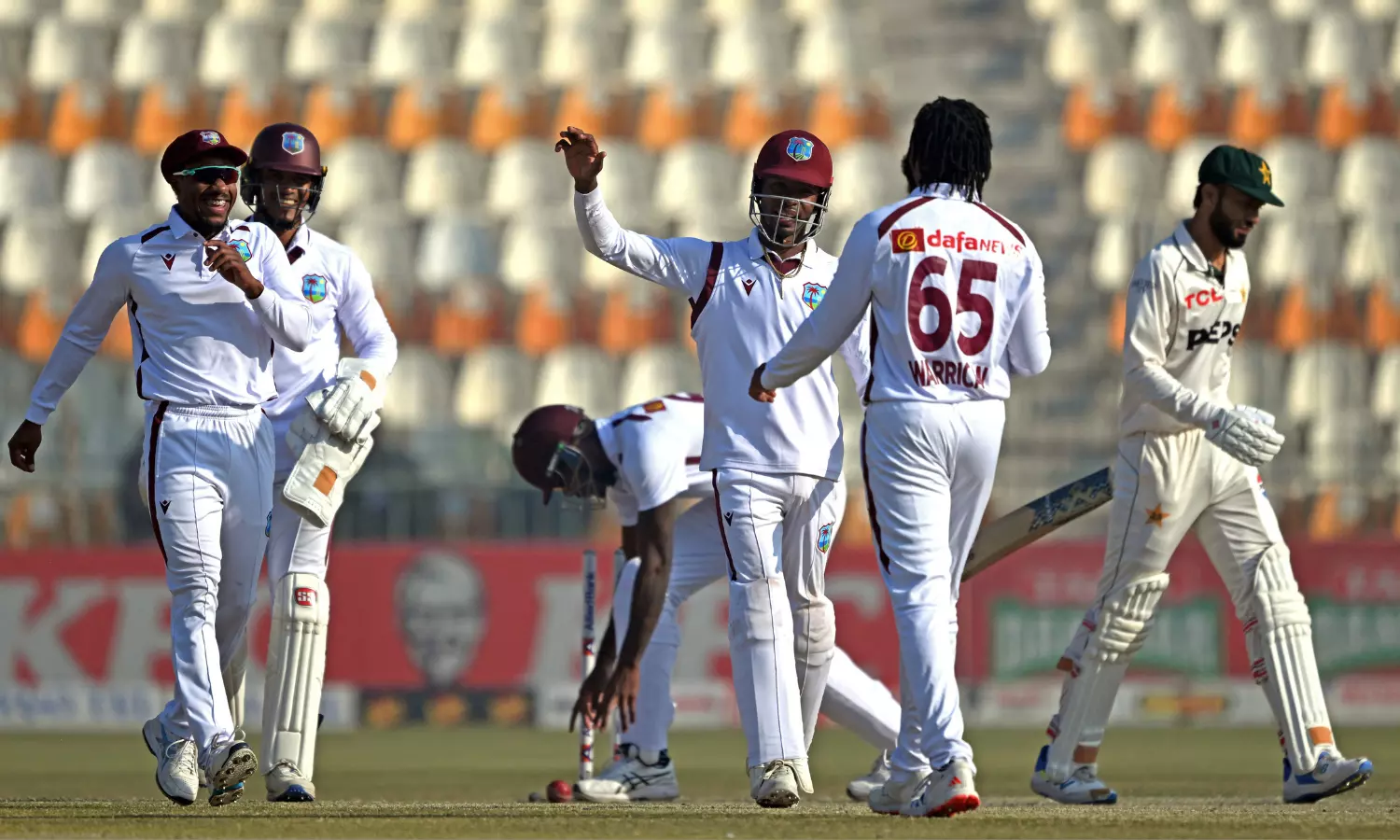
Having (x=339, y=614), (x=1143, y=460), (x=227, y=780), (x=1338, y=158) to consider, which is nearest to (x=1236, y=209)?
(x=1143, y=460)

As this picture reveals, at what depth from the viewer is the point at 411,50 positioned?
22.4 m

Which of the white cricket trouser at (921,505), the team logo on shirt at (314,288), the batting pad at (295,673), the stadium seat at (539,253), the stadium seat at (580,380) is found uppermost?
the stadium seat at (539,253)

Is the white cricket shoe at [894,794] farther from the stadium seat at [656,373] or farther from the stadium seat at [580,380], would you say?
the stadium seat at [580,380]

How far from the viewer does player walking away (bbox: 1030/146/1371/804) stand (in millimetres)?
7352

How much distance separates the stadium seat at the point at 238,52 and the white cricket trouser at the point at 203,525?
51.5 ft

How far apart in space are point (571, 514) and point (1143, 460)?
8217 mm

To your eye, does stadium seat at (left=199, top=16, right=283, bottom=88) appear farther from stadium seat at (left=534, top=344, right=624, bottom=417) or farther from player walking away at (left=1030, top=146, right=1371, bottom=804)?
player walking away at (left=1030, top=146, right=1371, bottom=804)

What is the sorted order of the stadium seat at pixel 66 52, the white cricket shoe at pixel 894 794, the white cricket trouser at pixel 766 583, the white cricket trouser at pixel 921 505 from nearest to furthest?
the white cricket trouser at pixel 921 505 → the white cricket shoe at pixel 894 794 → the white cricket trouser at pixel 766 583 → the stadium seat at pixel 66 52

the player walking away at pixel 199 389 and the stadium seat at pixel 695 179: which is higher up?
the stadium seat at pixel 695 179

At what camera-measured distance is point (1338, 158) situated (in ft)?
69.8

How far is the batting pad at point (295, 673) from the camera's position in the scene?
744cm

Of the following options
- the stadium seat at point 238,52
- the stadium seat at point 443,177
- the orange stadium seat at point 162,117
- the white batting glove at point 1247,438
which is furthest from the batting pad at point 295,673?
the stadium seat at point 238,52

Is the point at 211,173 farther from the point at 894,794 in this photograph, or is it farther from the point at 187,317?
the point at 894,794

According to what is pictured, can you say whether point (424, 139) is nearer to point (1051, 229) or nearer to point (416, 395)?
point (416, 395)
